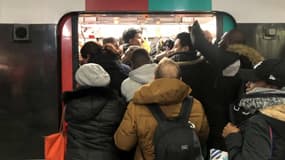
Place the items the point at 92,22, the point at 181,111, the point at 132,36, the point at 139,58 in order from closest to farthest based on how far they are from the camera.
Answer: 1. the point at 181,111
2. the point at 139,58
3. the point at 132,36
4. the point at 92,22

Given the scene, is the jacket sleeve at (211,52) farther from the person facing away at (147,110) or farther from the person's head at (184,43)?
the person facing away at (147,110)

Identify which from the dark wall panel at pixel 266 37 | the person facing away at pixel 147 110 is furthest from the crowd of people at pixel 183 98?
the dark wall panel at pixel 266 37

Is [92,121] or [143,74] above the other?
[143,74]

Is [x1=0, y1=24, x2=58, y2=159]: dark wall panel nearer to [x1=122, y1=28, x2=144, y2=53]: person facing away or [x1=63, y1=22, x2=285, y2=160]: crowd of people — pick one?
[x1=63, y1=22, x2=285, y2=160]: crowd of people

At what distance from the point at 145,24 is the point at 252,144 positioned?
243 centimetres

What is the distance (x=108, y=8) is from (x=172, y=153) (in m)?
1.33

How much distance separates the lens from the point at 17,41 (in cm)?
339

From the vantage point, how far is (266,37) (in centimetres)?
364

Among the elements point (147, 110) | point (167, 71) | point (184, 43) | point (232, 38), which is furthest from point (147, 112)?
point (232, 38)

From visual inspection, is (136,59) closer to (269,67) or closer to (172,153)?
(172,153)

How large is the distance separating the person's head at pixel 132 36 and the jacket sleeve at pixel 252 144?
1.96 metres

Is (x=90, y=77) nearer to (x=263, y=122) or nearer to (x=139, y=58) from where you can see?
(x=139, y=58)

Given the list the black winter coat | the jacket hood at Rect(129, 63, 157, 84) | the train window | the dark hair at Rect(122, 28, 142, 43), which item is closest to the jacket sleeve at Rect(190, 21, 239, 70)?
the jacket hood at Rect(129, 63, 157, 84)

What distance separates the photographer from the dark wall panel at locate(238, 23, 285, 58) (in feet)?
11.8
